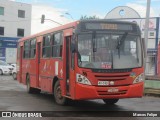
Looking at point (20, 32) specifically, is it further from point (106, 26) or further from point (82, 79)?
point (82, 79)

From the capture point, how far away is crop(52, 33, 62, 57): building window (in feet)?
46.8

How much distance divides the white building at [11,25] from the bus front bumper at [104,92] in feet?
168

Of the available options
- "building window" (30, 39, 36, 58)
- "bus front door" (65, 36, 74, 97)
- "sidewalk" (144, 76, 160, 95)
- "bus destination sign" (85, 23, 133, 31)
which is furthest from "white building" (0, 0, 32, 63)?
"bus destination sign" (85, 23, 133, 31)

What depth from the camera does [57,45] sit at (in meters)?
14.6

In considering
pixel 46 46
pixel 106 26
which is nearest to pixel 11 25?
pixel 46 46

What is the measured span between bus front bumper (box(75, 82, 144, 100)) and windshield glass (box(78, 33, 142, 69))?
2.10 ft

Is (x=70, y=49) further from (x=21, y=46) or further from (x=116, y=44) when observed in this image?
(x=21, y=46)

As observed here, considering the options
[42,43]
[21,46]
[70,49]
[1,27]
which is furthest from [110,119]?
[1,27]

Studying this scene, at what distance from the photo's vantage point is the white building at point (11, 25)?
206 feet

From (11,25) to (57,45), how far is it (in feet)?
165

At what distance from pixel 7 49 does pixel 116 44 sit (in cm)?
5279

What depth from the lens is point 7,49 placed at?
6375 centimetres

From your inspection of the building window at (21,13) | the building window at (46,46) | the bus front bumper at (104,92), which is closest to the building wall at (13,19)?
the building window at (21,13)

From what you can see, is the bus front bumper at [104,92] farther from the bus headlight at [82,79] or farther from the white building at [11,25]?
the white building at [11,25]
